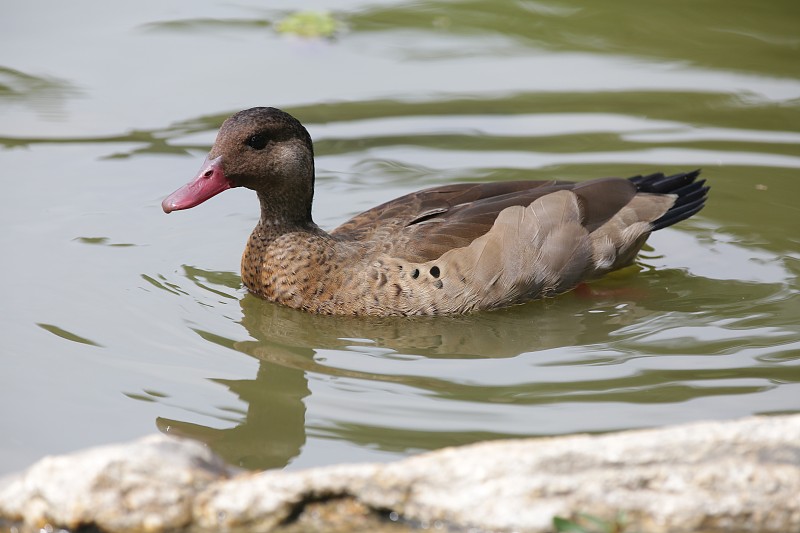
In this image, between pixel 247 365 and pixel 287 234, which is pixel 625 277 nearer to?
pixel 287 234

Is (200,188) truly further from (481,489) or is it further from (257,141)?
(481,489)

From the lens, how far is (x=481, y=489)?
14.9 ft

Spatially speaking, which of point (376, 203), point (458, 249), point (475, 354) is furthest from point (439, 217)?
point (376, 203)

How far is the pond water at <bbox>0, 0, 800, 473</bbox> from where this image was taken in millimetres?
6172

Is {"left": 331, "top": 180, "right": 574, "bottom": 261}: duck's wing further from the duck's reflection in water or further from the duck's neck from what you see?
the duck's reflection in water

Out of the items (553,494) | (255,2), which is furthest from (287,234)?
(255,2)

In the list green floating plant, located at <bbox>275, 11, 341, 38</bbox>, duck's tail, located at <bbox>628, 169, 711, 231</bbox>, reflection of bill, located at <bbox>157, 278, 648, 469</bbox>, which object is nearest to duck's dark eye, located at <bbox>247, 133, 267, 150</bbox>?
reflection of bill, located at <bbox>157, 278, 648, 469</bbox>

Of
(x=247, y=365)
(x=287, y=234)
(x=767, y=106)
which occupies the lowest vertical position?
(x=247, y=365)

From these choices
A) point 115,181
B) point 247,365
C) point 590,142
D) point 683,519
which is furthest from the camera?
point 590,142

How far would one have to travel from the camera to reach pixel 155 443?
4.77 meters

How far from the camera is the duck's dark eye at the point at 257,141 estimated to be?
25.0 ft

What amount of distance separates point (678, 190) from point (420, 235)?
6.23ft

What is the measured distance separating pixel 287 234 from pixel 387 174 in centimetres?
202

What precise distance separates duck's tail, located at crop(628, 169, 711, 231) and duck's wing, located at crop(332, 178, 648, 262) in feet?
0.50
